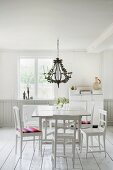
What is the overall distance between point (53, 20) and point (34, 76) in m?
4.45

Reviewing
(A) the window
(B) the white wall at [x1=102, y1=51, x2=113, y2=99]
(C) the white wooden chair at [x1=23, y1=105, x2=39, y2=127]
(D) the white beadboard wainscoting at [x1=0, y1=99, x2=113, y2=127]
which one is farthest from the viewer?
(A) the window

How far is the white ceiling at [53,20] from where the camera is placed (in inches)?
161

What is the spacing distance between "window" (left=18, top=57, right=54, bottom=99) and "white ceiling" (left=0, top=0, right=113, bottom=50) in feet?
6.44

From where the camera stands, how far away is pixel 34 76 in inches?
370

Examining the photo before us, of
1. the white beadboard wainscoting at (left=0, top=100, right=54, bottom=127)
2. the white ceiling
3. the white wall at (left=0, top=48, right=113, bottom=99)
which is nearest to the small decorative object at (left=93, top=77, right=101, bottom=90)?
the white wall at (left=0, top=48, right=113, bottom=99)

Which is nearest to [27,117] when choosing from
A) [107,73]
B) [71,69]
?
[71,69]

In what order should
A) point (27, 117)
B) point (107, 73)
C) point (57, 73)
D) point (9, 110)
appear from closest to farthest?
1. point (57, 73)
2. point (27, 117)
3. point (107, 73)
4. point (9, 110)

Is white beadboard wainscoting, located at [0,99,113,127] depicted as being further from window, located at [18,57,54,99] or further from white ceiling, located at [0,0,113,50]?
white ceiling, located at [0,0,113,50]

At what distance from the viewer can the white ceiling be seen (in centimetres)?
410

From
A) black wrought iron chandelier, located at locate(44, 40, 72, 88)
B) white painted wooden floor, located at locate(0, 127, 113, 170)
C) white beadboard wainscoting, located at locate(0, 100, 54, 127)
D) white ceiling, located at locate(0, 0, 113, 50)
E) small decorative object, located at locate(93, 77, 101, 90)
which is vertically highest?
white ceiling, located at locate(0, 0, 113, 50)

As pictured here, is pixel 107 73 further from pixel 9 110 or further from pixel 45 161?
pixel 45 161

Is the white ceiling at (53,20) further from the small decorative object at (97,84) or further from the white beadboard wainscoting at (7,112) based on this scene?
the white beadboard wainscoting at (7,112)

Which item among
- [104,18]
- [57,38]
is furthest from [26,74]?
[104,18]

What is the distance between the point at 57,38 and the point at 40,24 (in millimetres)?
1594
